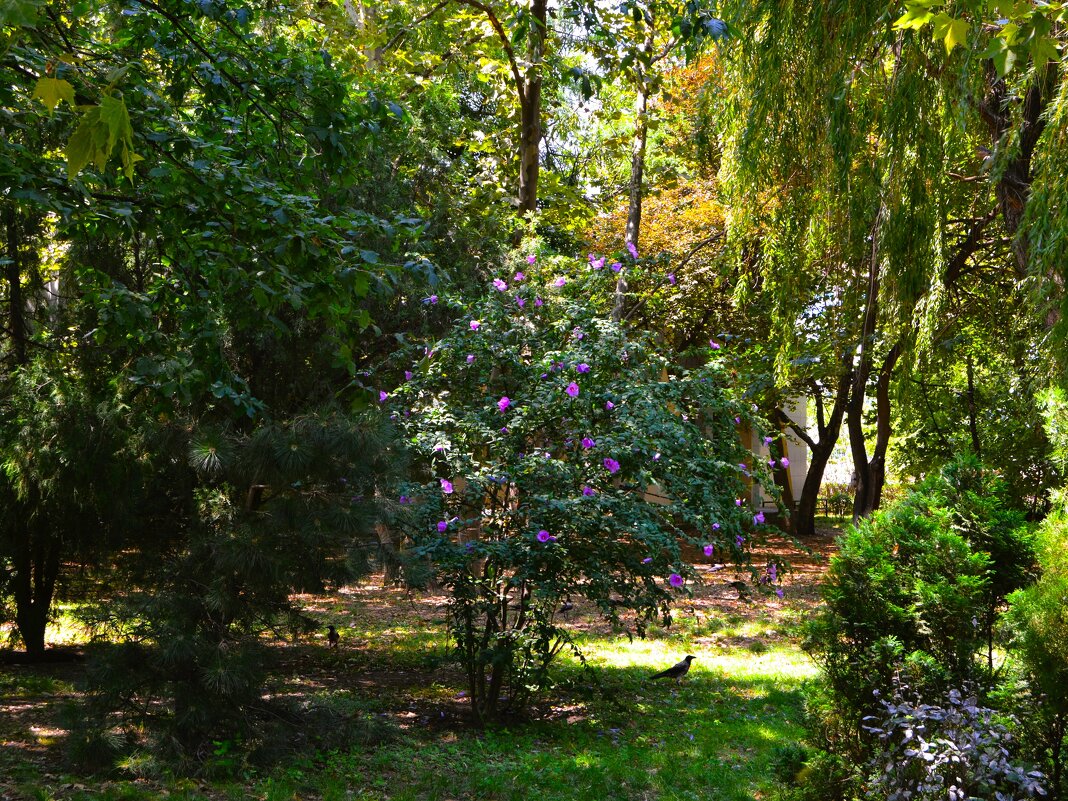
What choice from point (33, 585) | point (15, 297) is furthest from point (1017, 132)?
point (33, 585)

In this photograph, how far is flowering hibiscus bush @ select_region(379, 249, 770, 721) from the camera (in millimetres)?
6172

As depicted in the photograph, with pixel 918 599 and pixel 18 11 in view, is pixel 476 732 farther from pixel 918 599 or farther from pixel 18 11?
pixel 18 11

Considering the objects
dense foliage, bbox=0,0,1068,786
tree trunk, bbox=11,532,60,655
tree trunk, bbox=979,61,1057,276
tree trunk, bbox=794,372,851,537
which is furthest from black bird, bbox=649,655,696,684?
tree trunk, bbox=794,372,851,537

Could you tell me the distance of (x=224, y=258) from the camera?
466 centimetres

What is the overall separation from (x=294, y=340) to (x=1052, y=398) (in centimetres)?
516

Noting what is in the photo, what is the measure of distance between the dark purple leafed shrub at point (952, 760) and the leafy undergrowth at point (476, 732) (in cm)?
105

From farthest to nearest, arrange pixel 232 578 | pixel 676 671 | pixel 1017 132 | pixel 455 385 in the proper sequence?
pixel 676 671 < pixel 455 385 < pixel 1017 132 < pixel 232 578

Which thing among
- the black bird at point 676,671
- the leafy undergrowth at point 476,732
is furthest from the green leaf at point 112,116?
the black bird at point 676,671

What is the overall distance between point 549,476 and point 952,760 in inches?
132

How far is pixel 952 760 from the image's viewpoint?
130 inches

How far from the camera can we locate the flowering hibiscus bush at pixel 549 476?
20.2 ft

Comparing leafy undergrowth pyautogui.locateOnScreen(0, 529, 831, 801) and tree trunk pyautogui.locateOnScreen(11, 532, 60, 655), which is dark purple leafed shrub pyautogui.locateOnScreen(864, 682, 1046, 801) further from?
tree trunk pyautogui.locateOnScreen(11, 532, 60, 655)

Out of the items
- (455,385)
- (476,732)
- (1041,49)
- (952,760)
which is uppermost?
(1041,49)

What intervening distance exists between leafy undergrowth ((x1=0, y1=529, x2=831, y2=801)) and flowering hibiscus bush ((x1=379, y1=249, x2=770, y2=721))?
577mm
